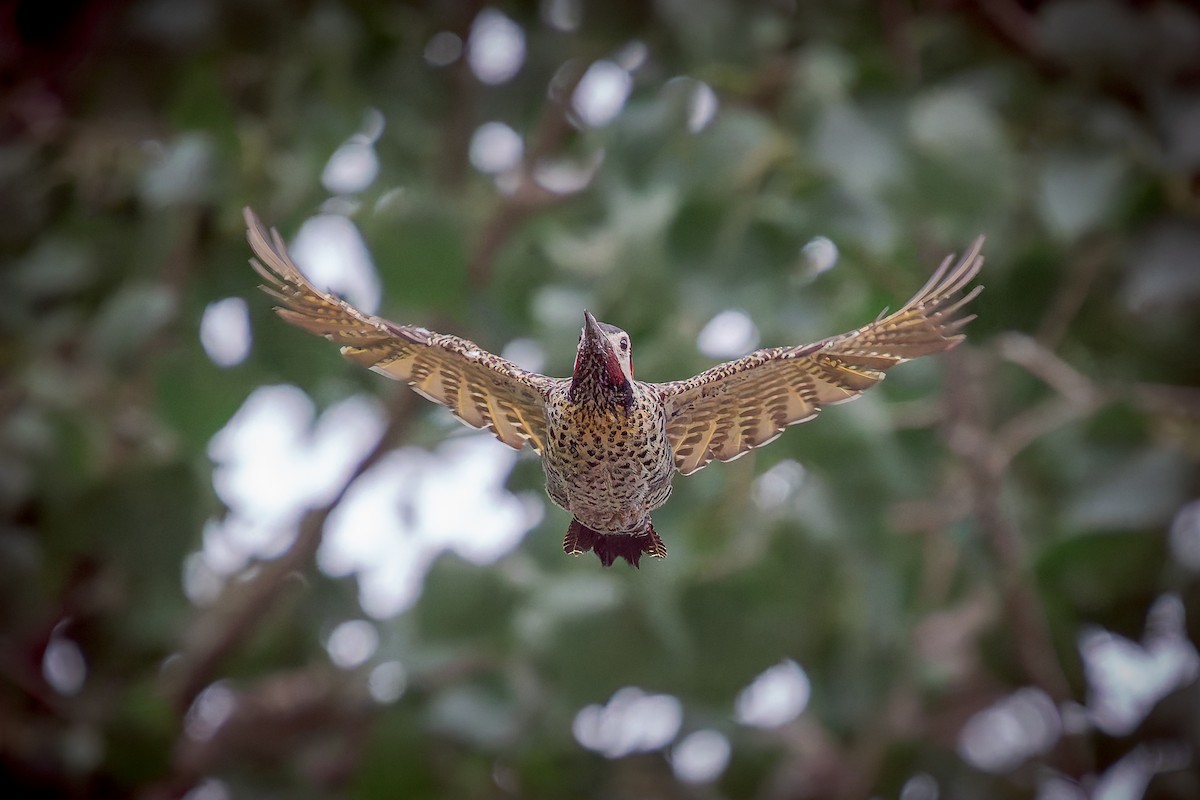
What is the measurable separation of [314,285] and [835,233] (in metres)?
0.54

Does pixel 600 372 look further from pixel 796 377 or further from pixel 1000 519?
pixel 1000 519

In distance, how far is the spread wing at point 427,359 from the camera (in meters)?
0.55

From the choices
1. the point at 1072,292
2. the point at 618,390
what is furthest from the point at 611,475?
the point at 1072,292

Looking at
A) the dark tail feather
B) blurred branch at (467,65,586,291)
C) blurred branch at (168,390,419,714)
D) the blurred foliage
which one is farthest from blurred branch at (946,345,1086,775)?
the dark tail feather

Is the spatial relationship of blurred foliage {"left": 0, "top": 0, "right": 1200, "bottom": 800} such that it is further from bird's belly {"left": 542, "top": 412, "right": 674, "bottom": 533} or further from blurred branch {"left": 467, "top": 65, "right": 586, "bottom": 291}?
bird's belly {"left": 542, "top": 412, "right": 674, "bottom": 533}

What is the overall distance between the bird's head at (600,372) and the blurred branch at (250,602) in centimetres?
90

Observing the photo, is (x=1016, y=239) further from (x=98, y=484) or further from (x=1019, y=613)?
(x=98, y=484)

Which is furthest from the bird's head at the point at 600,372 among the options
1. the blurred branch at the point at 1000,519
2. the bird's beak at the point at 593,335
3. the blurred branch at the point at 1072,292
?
the blurred branch at the point at 1072,292

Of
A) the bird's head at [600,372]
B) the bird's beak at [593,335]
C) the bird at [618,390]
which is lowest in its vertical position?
the bird at [618,390]

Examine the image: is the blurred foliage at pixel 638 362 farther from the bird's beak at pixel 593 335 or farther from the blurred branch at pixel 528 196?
the bird's beak at pixel 593 335

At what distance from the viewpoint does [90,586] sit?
6.00 feet

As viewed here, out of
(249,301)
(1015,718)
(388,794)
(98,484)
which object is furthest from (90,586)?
(1015,718)

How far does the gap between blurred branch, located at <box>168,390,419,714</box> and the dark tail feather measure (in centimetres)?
82

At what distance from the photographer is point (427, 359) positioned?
64cm
